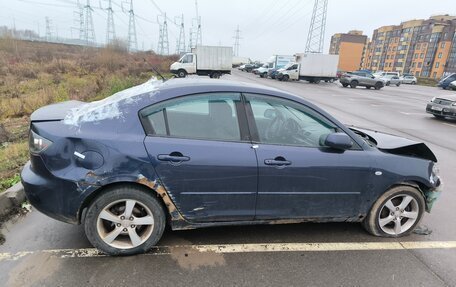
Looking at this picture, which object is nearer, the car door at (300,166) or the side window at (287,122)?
the car door at (300,166)

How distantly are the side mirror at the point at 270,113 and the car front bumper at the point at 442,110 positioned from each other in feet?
38.5

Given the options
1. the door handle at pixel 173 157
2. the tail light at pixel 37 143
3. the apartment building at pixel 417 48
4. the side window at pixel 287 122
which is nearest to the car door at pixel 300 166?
the side window at pixel 287 122

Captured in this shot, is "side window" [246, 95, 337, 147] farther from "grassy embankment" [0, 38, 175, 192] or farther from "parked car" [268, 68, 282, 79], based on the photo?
"parked car" [268, 68, 282, 79]

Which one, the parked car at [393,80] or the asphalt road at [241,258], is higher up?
the asphalt road at [241,258]

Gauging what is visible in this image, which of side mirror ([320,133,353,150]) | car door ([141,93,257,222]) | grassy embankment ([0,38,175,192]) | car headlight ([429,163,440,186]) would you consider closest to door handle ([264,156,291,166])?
car door ([141,93,257,222])

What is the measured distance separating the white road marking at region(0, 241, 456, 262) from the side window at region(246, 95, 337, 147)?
1.03 m

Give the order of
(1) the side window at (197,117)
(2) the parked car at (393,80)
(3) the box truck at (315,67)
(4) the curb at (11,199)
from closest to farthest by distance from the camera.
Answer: (1) the side window at (197,117)
(4) the curb at (11,199)
(3) the box truck at (315,67)
(2) the parked car at (393,80)

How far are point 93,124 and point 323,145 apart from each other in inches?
83.1

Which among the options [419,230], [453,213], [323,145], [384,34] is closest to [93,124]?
[323,145]

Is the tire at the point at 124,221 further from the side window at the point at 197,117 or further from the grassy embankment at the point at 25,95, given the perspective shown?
the grassy embankment at the point at 25,95

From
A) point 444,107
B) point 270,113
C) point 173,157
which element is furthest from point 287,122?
point 444,107

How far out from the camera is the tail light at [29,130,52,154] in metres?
2.80

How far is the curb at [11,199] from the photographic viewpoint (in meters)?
3.67

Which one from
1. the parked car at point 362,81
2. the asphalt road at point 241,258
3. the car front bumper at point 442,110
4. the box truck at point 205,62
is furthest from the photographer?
the box truck at point 205,62
